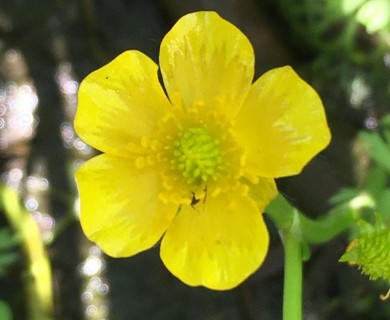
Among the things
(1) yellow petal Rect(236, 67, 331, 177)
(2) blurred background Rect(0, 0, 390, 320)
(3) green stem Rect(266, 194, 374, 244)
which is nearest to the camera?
(1) yellow petal Rect(236, 67, 331, 177)

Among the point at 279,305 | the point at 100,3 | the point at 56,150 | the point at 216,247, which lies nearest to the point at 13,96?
the point at 56,150

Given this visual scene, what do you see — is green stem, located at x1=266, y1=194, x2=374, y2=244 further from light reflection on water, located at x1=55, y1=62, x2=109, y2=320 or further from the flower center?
light reflection on water, located at x1=55, y1=62, x2=109, y2=320

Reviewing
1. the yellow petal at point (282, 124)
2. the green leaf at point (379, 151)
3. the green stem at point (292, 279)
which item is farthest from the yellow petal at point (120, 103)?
the green leaf at point (379, 151)

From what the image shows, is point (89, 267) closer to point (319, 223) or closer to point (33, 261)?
point (33, 261)

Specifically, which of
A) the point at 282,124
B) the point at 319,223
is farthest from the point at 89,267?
the point at 282,124

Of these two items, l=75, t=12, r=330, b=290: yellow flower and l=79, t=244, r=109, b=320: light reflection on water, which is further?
l=79, t=244, r=109, b=320: light reflection on water

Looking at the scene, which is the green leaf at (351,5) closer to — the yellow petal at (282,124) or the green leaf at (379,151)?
the green leaf at (379,151)

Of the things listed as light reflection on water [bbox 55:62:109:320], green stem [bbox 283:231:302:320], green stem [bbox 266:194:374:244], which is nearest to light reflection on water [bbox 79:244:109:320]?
light reflection on water [bbox 55:62:109:320]

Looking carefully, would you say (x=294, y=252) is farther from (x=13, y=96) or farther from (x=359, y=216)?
(x=13, y=96)
